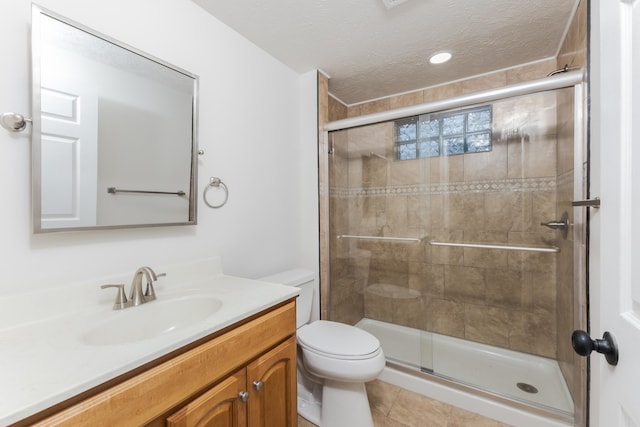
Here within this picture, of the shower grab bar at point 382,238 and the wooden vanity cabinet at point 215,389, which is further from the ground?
the shower grab bar at point 382,238

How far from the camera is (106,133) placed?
39.4 inches

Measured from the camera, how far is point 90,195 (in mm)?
961

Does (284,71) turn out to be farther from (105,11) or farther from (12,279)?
(12,279)

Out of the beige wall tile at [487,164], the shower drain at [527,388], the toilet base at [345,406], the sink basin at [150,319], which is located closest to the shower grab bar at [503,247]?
the beige wall tile at [487,164]

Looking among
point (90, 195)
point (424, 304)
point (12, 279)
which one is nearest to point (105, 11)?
point (90, 195)

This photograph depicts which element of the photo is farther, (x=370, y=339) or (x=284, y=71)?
(x=284, y=71)

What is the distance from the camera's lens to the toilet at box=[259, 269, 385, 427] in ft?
4.22

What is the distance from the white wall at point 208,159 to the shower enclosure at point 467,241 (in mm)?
342

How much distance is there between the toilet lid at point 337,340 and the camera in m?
1.33

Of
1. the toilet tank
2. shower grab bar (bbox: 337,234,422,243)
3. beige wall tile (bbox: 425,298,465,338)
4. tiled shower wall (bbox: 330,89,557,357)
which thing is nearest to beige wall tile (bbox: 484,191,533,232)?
tiled shower wall (bbox: 330,89,557,357)

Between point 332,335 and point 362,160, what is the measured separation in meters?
1.45

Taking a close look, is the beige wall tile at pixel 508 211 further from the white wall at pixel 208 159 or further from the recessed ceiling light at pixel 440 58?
the white wall at pixel 208 159

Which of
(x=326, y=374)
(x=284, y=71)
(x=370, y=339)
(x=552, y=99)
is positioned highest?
(x=284, y=71)

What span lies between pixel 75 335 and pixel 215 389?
415 mm
